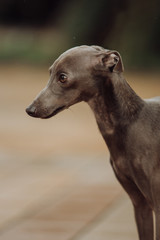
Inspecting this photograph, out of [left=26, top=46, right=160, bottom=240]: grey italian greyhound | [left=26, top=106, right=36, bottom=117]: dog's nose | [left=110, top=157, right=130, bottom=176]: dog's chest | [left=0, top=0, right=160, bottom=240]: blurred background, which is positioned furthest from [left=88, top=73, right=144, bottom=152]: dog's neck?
[left=0, top=0, right=160, bottom=240]: blurred background

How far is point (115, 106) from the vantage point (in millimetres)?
3365

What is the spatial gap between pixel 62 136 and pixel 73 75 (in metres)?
7.60

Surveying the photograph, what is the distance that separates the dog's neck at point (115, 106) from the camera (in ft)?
10.9

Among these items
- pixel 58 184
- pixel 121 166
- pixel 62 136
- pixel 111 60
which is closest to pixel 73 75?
pixel 111 60

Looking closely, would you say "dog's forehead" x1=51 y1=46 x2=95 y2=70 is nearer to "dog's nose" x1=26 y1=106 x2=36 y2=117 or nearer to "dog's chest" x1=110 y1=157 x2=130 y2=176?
"dog's nose" x1=26 y1=106 x2=36 y2=117

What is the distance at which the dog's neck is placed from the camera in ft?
10.9

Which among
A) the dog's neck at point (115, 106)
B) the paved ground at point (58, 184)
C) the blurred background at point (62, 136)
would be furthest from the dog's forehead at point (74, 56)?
the blurred background at point (62, 136)

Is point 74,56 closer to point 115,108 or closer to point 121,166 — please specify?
point 115,108

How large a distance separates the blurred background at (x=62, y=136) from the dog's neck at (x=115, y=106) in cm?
220

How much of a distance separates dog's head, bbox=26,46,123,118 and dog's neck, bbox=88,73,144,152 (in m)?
0.09

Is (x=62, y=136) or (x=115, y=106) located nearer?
(x=115, y=106)

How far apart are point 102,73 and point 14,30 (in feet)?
75.1

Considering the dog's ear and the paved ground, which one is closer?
the dog's ear

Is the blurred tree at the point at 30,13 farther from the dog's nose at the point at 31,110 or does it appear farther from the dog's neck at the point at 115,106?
the dog's nose at the point at 31,110
